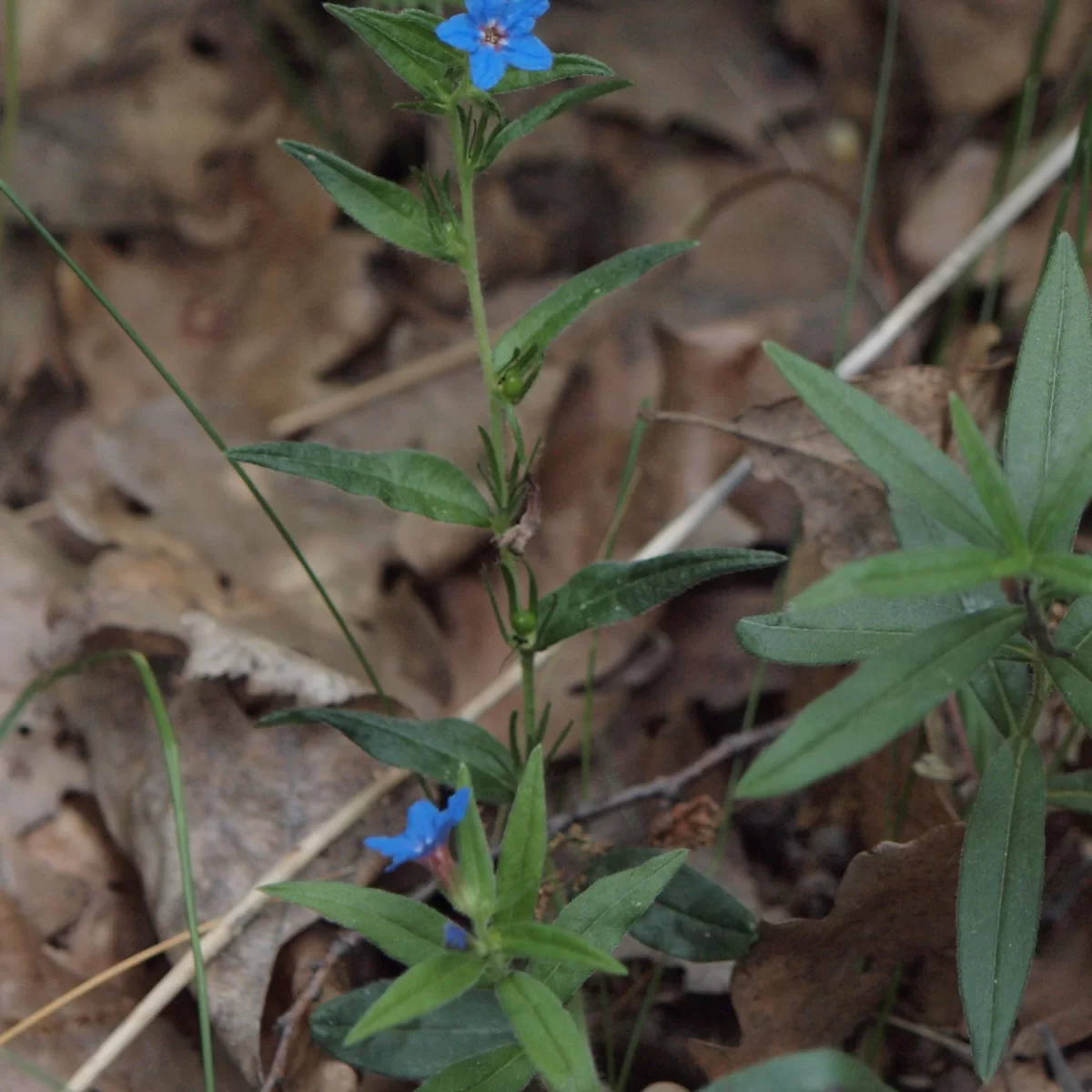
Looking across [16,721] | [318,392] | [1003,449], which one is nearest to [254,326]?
[318,392]

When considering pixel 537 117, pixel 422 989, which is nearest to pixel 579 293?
pixel 537 117

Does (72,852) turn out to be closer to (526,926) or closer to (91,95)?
(526,926)

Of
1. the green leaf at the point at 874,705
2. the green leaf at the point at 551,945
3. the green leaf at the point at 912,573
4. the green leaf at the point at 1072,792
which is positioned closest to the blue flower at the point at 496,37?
the green leaf at the point at 912,573

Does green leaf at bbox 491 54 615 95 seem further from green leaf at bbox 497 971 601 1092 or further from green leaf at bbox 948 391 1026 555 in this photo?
green leaf at bbox 497 971 601 1092

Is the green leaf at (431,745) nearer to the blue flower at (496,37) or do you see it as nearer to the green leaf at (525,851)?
the green leaf at (525,851)

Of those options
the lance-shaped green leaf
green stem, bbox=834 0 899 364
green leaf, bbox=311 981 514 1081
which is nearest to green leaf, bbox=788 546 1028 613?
the lance-shaped green leaf

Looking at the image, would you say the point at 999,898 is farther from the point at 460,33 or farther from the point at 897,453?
the point at 460,33
